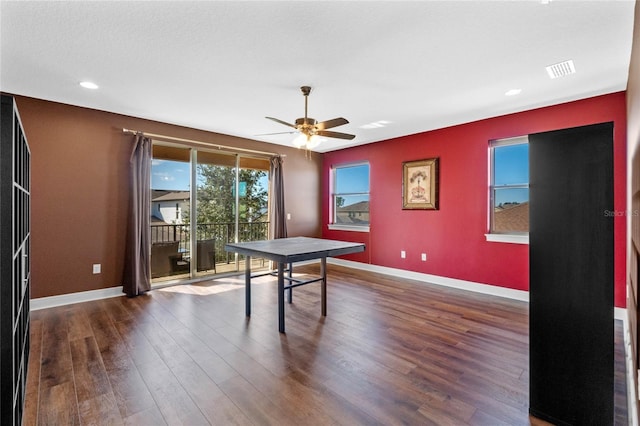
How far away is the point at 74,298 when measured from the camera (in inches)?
153

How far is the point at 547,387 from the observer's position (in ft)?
5.73

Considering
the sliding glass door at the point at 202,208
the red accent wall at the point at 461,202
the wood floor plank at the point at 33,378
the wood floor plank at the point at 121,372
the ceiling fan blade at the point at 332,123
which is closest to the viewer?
the wood floor plank at the point at 33,378

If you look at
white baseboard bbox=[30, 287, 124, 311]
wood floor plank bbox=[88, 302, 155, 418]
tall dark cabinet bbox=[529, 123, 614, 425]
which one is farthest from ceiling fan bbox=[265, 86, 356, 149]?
white baseboard bbox=[30, 287, 124, 311]

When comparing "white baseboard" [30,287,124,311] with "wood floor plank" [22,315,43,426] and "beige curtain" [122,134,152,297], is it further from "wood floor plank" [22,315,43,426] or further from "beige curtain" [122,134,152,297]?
"wood floor plank" [22,315,43,426]

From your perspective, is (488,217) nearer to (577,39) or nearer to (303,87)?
(577,39)

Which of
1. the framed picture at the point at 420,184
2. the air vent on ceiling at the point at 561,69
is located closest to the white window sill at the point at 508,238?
the framed picture at the point at 420,184

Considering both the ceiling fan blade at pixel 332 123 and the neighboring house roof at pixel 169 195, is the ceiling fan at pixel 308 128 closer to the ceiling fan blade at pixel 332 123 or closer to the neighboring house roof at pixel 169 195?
the ceiling fan blade at pixel 332 123

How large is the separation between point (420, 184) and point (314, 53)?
328 cm

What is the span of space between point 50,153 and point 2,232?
3.18 m

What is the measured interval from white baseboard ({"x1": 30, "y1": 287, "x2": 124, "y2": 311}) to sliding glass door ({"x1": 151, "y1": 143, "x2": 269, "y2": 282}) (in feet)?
2.16

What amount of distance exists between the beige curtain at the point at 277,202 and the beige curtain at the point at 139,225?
213cm

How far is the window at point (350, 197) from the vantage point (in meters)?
6.25

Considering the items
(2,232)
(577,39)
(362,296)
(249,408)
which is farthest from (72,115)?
(577,39)

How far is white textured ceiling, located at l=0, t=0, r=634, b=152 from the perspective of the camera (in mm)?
2018
